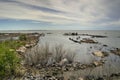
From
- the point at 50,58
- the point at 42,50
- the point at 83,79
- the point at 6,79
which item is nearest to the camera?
the point at 6,79

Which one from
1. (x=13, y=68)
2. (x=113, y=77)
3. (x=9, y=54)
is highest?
(x=9, y=54)

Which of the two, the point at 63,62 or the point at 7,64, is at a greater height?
the point at 7,64

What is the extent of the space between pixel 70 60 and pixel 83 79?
529 cm

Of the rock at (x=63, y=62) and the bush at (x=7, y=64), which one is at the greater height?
the bush at (x=7, y=64)

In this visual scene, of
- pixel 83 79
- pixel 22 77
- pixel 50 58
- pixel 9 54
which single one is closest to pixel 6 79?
pixel 22 77

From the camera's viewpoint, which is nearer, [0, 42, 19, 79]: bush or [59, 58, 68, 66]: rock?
[0, 42, 19, 79]: bush

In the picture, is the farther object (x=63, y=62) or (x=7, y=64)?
(x=63, y=62)

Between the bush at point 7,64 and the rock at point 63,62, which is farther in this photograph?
the rock at point 63,62

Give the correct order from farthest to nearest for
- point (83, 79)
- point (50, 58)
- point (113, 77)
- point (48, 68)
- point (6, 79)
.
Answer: point (50, 58)
point (48, 68)
point (113, 77)
point (83, 79)
point (6, 79)

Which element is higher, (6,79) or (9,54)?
(9,54)

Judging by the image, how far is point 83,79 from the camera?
40.1ft

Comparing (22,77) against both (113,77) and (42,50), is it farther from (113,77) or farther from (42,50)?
(113,77)

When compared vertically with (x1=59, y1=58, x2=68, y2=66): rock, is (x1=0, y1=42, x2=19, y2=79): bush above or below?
above

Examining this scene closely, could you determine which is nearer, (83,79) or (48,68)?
(83,79)
